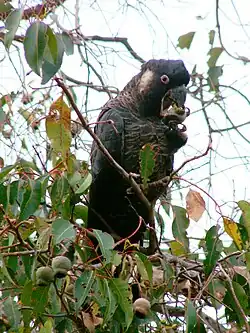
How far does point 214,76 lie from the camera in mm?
3016

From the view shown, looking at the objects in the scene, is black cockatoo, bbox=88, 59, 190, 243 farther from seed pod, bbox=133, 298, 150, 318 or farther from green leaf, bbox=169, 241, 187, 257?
seed pod, bbox=133, 298, 150, 318

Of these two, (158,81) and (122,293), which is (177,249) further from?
(158,81)

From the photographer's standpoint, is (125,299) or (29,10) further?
(29,10)

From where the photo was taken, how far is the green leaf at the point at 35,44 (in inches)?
68.9

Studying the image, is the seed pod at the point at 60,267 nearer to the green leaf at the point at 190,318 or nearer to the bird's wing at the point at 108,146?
the green leaf at the point at 190,318

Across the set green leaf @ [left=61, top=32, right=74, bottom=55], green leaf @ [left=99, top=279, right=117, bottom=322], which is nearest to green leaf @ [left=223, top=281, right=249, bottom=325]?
green leaf @ [left=99, top=279, right=117, bottom=322]

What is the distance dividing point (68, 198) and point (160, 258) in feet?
1.08

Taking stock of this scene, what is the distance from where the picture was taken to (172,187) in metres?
2.66

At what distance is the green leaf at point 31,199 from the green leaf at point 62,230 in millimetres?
97

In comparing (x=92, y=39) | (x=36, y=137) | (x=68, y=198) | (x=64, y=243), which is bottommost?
(x=64, y=243)

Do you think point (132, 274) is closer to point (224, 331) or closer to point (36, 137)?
point (224, 331)

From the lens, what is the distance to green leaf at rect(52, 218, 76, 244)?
4.85 feet

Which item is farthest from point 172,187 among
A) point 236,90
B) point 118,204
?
point 236,90

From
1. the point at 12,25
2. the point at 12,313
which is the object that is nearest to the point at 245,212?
the point at 12,313
